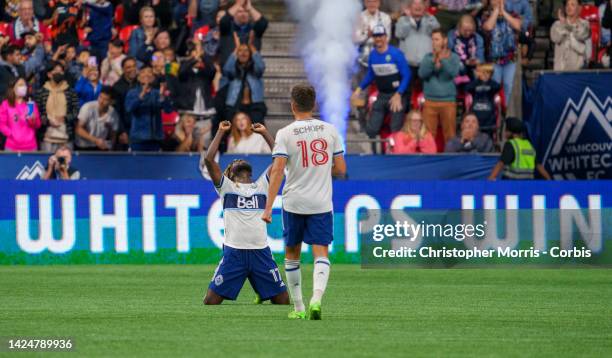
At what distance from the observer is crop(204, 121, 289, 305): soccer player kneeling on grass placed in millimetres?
14117

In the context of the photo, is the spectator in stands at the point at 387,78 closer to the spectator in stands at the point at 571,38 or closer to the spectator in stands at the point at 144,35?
the spectator in stands at the point at 571,38

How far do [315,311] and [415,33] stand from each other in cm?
1349

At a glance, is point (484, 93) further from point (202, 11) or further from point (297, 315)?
point (297, 315)

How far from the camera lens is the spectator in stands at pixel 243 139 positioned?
23031 mm

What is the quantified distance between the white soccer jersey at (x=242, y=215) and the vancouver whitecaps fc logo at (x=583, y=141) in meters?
11.0

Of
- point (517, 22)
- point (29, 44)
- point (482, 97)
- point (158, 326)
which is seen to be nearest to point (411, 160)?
point (482, 97)

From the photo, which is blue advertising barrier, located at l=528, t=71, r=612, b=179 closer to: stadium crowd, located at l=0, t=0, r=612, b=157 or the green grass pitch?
stadium crowd, located at l=0, t=0, r=612, b=157

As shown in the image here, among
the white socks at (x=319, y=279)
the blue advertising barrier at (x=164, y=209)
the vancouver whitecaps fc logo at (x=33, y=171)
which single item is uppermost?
the white socks at (x=319, y=279)

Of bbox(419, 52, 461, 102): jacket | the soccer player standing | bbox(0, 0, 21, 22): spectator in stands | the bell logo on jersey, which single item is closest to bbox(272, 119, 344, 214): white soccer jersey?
the soccer player standing

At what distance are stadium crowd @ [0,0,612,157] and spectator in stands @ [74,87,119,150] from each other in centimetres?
2

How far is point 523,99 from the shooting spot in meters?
25.6

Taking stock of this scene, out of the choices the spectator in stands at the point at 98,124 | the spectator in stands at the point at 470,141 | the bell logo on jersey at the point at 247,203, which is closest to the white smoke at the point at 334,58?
the spectator in stands at the point at 470,141

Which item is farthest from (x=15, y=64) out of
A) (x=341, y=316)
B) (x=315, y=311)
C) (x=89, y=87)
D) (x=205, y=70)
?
(x=315, y=311)

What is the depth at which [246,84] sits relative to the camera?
2362 centimetres
